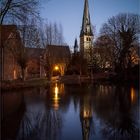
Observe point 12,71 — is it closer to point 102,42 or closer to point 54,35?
point 54,35

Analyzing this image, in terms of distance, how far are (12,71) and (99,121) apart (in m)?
35.4

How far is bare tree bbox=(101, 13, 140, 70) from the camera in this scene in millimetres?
43344

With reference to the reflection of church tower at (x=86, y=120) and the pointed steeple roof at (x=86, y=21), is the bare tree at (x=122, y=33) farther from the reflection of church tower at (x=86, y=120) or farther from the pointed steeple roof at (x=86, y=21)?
the pointed steeple roof at (x=86, y=21)

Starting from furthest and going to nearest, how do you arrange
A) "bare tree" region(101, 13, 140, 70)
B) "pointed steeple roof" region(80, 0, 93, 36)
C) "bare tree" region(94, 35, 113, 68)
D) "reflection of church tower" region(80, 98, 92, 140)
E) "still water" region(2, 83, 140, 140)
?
"pointed steeple roof" region(80, 0, 93, 36) → "bare tree" region(94, 35, 113, 68) → "bare tree" region(101, 13, 140, 70) → "reflection of church tower" region(80, 98, 92, 140) → "still water" region(2, 83, 140, 140)

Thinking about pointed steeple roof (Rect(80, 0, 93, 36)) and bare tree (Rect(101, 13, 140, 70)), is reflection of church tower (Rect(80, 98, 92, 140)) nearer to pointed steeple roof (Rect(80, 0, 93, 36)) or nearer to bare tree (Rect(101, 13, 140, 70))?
bare tree (Rect(101, 13, 140, 70))

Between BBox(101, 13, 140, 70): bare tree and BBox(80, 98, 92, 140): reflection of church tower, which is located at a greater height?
BBox(101, 13, 140, 70): bare tree

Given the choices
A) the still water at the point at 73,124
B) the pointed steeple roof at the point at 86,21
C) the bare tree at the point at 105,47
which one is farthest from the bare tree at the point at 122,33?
the pointed steeple roof at the point at 86,21

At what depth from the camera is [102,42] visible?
47938mm

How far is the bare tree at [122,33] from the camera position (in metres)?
43.3

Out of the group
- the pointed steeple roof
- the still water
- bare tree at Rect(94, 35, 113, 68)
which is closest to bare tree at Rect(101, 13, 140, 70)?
bare tree at Rect(94, 35, 113, 68)

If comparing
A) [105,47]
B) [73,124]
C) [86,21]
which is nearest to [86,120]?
[73,124]

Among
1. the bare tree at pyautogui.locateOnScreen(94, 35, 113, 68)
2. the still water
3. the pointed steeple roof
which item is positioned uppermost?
the pointed steeple roof

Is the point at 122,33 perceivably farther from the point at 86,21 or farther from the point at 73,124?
the point at 86,21

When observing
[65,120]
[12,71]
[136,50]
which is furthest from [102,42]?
[65,120]
